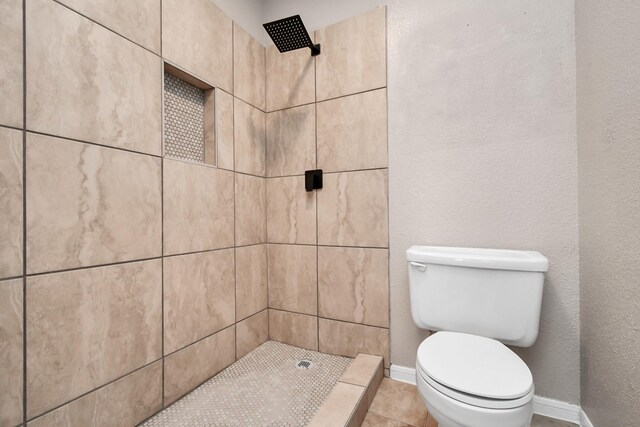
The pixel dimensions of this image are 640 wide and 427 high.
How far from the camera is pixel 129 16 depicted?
3.59 feet

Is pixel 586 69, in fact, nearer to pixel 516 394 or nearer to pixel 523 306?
pixel 523 306

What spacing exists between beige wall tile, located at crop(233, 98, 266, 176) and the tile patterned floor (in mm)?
1398

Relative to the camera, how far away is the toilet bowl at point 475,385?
79cm

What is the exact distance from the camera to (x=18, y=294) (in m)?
0.82

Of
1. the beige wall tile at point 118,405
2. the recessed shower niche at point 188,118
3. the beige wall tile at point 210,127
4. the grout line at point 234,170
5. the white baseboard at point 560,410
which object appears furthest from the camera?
the grout line at point 234,170

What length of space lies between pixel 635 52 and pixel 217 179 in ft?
5.39

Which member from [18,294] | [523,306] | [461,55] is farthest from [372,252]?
[18,294]

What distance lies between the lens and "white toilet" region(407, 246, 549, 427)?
31.7 inches

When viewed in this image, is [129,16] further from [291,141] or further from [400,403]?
[400,403]

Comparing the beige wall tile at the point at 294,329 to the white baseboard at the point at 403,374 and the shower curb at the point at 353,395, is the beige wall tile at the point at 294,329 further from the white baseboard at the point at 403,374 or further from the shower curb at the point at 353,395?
the white baseboard at the point at 403,374

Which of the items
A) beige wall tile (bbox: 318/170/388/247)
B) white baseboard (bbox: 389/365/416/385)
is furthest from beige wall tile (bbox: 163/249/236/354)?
white baseboard (bbox: 389/365/416/385)

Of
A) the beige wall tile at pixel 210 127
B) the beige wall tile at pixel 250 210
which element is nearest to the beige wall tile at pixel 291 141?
the beige wall tile at pixel 250 210

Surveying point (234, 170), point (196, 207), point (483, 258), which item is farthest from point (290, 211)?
point (483, 258)

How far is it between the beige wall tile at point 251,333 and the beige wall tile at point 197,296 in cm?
12
